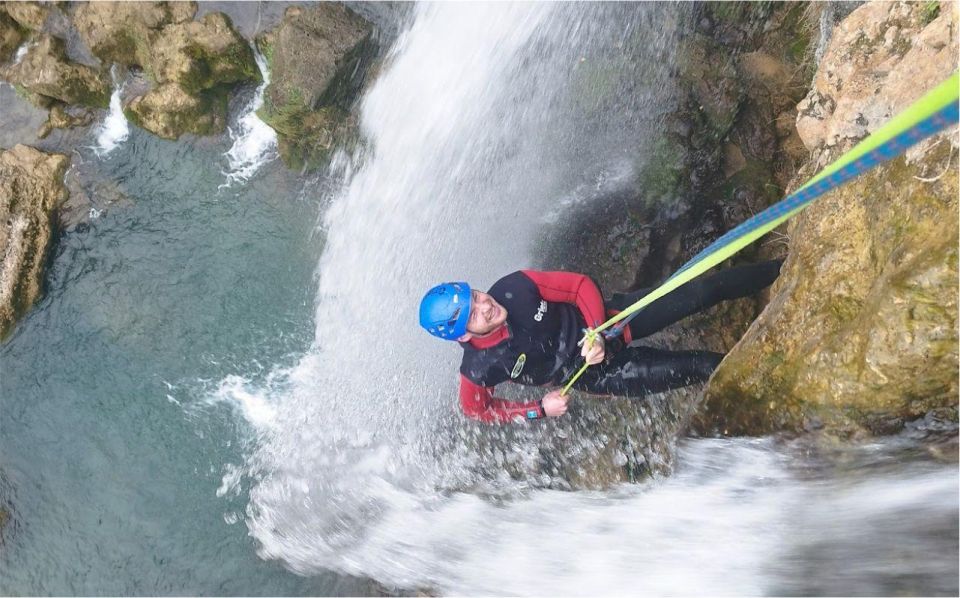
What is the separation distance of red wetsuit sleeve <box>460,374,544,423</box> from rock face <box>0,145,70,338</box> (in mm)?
5490

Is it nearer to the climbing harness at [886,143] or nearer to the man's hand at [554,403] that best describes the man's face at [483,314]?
the man's hand at [554,403]

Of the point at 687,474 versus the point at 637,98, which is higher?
the point at 637,98

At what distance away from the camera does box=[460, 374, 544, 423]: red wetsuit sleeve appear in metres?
4.49

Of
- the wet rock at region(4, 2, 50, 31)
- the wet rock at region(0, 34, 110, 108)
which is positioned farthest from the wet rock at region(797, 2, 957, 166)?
the wet rock at region(4, 2, 50, 31)

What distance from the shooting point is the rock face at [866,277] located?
2.93 m

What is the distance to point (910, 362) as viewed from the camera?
2941mm

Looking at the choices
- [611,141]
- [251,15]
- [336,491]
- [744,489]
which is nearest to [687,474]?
[744,489]

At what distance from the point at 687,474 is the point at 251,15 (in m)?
6.01

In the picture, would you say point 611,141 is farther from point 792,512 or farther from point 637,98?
point 792,512

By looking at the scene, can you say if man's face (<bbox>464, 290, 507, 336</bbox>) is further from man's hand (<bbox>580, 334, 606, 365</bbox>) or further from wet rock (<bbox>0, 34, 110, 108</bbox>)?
wet rock (<bbox>0, 34, 110, 108</bbox>)

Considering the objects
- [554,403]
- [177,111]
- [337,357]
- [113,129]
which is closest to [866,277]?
[554,403]

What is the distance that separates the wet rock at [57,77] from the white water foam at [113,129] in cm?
9

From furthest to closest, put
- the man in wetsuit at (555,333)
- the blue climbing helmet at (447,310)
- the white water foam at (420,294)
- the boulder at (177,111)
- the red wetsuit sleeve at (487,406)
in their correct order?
the boulder at (177,111), the white water foam at (420,294), the red wetsuit sleeve at (487,406), the man in wetsuit at (555,333), the blue climbing helmet at (447,310)

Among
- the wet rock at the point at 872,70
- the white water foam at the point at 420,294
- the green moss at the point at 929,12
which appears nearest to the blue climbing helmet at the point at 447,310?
the white water foam at the point at 420,294
